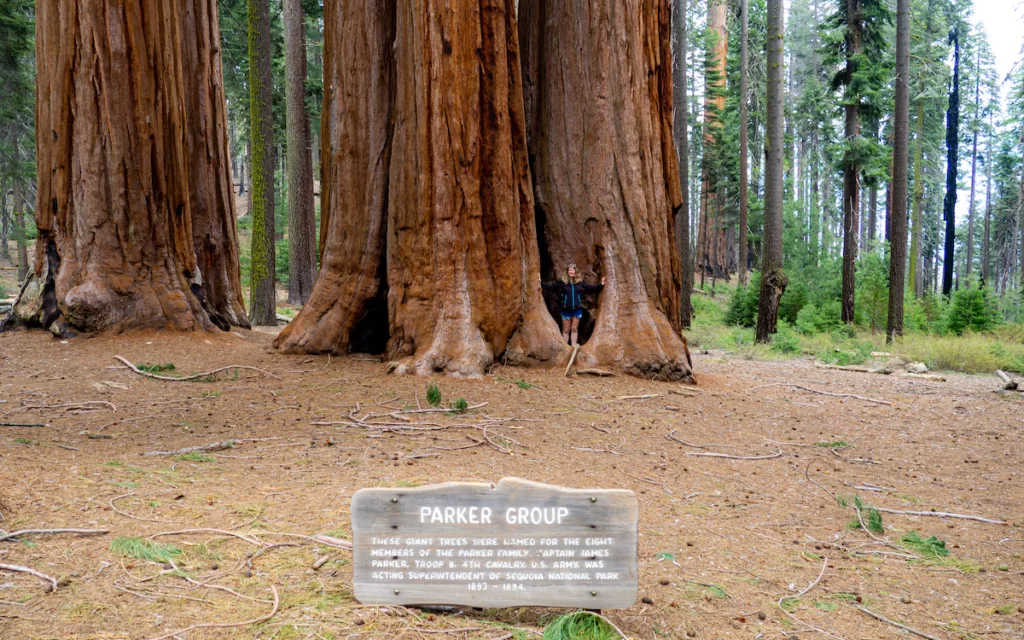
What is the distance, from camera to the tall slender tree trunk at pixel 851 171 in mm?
19531

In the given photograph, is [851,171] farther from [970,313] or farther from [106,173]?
[106,173]

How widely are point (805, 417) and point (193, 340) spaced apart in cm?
748

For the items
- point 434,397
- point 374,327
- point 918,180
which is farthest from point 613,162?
point 918,180

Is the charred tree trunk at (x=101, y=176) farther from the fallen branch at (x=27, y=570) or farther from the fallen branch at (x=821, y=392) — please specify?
the fallen branch at (x=821, y=392)

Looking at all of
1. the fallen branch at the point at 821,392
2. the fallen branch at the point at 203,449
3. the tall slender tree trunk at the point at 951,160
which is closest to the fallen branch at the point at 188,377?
the fallen branch at the point at 203,449

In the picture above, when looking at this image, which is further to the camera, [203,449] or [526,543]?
[203,449]

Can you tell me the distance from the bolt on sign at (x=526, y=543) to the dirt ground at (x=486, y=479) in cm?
19

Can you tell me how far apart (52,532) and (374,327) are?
589 cm

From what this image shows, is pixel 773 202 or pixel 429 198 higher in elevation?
pixel 773 202

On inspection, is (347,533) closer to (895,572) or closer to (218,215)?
(895,572)

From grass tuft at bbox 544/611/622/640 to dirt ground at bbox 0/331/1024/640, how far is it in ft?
0.48

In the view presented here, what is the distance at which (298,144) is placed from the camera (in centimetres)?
1525

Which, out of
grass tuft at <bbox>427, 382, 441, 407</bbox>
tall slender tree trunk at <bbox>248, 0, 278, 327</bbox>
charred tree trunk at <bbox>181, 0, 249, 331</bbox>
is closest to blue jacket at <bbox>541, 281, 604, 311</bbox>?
grass tuft at <bbox>427, 382, 441, 407</bbox>

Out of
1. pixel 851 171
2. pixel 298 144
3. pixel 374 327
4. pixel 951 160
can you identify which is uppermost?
pixel 951 160
